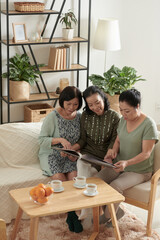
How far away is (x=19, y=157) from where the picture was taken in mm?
3514

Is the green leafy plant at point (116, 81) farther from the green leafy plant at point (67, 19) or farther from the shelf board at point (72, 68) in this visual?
the green leafy plant at point (67, 19)

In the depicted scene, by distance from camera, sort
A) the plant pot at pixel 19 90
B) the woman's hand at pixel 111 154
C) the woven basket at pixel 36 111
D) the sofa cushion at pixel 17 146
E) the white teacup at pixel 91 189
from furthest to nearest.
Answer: the woven basket at pixel 36 111 < the plant pot at pixel 19 90 < the sofa cushion at pixel 17 146 < the woman's hand at pixel 111 154 < the white teacup at pixel 91 189

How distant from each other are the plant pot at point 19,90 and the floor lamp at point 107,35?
3.29 ft

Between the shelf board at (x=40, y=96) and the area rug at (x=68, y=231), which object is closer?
the area rug at (x=68, y=231)

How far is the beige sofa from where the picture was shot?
10.8 ft

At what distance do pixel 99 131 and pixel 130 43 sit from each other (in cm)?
255

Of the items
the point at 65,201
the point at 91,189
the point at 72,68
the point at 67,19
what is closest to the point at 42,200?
the point at 65,201

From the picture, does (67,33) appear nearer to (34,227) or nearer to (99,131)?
(99,131)

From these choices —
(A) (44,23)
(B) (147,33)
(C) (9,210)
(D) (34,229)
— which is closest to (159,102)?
(B) (147,33)

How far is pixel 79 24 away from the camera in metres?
5.27

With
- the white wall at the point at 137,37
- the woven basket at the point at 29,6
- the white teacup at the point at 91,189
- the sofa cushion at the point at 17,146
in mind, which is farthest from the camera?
the white wall at the point at 137,37

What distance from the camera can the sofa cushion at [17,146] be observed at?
3502 millimetres

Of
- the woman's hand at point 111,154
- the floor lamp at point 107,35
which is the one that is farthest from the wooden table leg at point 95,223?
the floor lamp at point 107,35

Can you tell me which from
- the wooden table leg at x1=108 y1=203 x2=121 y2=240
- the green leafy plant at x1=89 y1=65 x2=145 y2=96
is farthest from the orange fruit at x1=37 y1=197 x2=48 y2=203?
the green leafy plant at x1=89 y1=65 x2=145 y2=96
